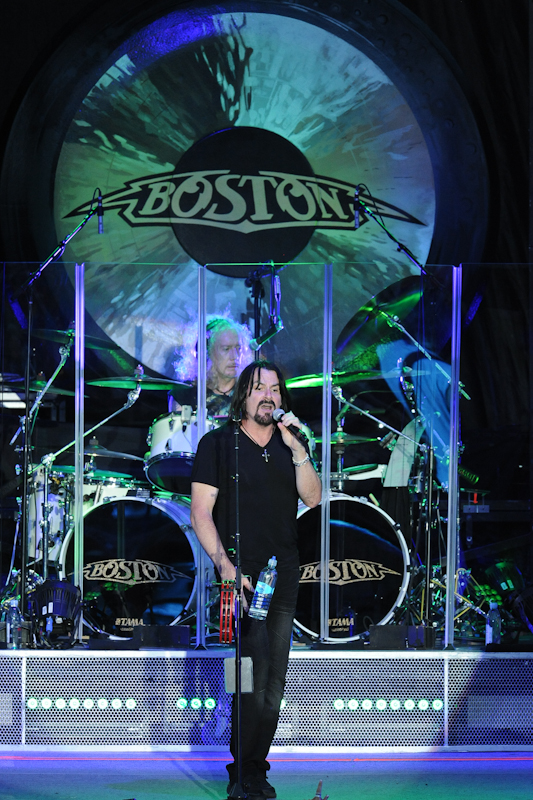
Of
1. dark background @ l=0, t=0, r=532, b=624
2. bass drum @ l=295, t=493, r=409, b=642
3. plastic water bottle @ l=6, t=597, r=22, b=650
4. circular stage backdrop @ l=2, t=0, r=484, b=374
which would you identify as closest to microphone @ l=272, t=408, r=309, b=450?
bass drum @ l=295, t=493, r=409, b=642

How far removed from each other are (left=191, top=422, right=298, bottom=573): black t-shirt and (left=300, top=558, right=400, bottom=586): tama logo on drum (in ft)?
4.82

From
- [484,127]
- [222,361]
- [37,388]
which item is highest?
[484,127]

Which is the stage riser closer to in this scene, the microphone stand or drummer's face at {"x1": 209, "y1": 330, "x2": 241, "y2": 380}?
the microphone stand

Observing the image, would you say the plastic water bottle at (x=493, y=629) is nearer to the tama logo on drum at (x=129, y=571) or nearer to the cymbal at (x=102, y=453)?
the tama logo on drum at (x=129, y=571)

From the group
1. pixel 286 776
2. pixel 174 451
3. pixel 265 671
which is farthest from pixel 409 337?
pixel 286 776

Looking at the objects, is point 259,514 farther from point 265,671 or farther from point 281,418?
point 265,671

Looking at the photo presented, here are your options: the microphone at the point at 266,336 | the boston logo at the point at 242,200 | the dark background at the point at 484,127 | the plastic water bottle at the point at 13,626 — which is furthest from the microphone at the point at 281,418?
the boston logo at the point at 242,200

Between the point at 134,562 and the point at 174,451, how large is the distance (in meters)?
0.73

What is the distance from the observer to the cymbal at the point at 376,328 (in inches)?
201

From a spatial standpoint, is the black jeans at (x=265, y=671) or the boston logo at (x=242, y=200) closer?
the black jeans at (x=265, y=671)

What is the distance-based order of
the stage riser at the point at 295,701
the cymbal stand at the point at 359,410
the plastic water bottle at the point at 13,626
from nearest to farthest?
the stage riser at the point at 295,701 < the plastic water bottle at the point at 13,626 < the cymbal stand at the point at 359,410

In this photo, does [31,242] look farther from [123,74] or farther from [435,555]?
[435,555]

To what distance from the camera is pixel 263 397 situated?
3.67 metres

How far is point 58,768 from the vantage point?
12.9 ft
